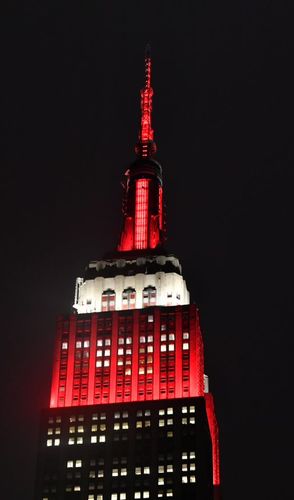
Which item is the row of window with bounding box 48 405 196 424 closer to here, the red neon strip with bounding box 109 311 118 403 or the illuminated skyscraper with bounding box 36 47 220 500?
the illuminated skyscraper with bounding box 36 47 220 500

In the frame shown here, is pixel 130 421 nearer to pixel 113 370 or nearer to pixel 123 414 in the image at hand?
pixel 123 414

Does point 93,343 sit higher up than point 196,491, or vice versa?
point 93,343

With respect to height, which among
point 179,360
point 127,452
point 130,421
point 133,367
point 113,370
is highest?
point 179,360

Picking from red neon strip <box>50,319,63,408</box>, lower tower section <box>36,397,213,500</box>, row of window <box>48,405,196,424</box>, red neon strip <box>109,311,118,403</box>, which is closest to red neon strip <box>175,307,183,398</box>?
lower tower section <box>36,397,213,500</box>

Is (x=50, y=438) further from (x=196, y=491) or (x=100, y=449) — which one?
(x=196, y=491)

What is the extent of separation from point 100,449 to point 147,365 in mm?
19314

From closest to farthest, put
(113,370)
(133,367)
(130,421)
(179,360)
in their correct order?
(130,421)
(179,360)
(133,367)
(113,370)

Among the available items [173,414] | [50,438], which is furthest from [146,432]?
[50,438]

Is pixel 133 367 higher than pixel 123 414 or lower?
higher

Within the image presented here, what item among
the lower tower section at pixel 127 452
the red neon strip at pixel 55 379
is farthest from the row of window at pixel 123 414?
the red neon strip at pixel 55 379

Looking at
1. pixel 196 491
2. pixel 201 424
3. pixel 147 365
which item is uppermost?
pixel 147 365

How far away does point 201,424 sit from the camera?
184 m

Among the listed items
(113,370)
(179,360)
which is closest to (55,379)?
(113,370)

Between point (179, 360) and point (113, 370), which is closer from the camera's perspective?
point (179, 360)
